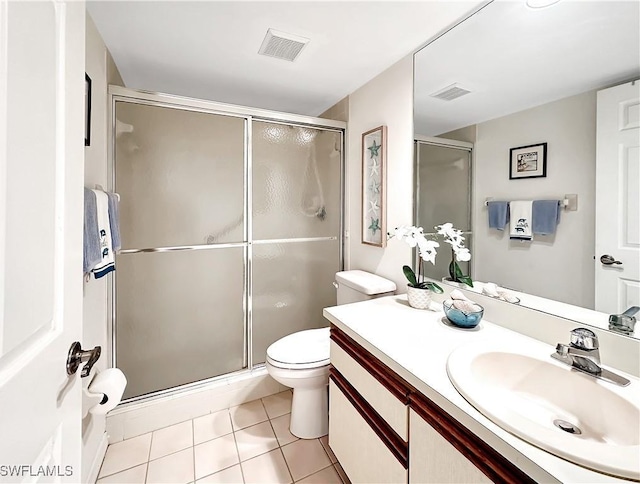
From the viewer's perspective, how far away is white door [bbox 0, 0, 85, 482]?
43 centimetres

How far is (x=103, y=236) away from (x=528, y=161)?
1.83 meters

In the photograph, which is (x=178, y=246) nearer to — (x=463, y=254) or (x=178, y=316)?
(x=178, y=316)

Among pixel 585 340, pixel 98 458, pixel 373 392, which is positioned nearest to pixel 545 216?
pixel 585 340

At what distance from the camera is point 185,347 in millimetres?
1913

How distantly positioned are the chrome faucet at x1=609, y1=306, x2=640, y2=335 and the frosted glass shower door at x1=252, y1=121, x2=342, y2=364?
170 cm

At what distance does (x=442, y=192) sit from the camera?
61.1 inches

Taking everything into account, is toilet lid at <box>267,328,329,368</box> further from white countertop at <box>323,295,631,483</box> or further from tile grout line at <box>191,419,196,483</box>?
tile grout line at <box>191,419,196,483</box>

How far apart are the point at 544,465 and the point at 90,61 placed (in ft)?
6.94

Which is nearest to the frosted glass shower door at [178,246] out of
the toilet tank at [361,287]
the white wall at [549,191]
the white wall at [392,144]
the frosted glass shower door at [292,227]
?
the frosted glass shower door at [292,227]

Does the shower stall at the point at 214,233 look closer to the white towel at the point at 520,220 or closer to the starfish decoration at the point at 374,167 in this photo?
the starfish decoration at the point at 374,167

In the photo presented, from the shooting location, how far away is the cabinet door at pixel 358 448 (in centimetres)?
99

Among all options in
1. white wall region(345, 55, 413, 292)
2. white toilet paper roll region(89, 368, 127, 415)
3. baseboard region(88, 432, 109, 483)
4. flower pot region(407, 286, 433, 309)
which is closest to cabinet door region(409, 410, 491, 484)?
flower pot region(407, 286, 433, 309)

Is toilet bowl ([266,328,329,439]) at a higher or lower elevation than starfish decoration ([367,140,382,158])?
lower

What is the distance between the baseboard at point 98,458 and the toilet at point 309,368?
3.07 ft
